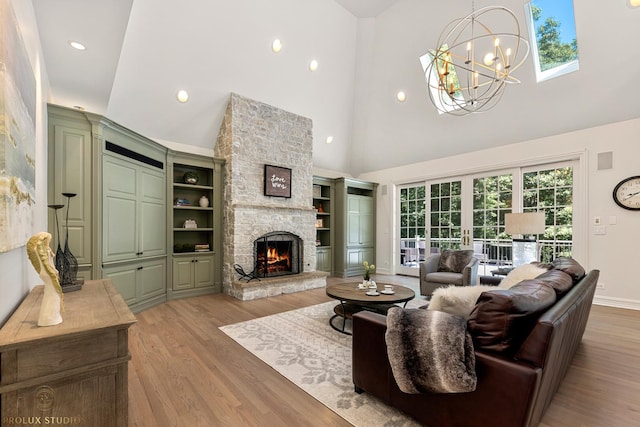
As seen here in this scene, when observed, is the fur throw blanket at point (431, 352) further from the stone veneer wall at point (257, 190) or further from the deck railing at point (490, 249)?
the deck railing at point (490, 249)

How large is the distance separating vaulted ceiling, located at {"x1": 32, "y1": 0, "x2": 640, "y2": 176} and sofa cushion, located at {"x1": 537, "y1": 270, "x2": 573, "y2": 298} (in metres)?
3.76

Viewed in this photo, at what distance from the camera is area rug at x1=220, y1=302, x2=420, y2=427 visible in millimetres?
1912

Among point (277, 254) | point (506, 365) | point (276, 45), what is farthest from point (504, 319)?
point (276, 45)

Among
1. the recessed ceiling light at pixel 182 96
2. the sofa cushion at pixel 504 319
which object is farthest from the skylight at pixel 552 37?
the recessed ceiling light at pixel 182 96

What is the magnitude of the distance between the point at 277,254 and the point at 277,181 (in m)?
1.44

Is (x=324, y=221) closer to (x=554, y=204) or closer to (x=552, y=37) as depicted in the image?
(x=554, y=204)

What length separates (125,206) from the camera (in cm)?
386

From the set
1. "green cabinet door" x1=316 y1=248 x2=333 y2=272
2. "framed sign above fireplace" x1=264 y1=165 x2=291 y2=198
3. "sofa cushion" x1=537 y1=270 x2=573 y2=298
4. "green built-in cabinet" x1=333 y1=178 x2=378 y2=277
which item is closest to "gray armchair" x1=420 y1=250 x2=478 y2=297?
"sofa cushion" x1=537 y1=270 x2=573 y2=298

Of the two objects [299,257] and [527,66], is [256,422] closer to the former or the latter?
[299,257]

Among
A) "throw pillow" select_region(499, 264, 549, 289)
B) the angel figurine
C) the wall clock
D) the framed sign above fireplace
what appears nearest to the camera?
the angel figurine

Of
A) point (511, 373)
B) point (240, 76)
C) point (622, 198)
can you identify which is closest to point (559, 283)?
point (511, 373)

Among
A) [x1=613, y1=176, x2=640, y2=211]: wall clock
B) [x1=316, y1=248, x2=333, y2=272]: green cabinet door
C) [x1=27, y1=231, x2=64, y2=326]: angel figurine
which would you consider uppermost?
[x1=613, y1=176, x2=640, y2=211]: wall clock

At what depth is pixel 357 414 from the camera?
1.88 meters

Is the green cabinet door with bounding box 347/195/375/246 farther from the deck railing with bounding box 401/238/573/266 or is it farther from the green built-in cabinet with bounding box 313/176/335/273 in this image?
the deck railing with bounding box 401/238/573/266
